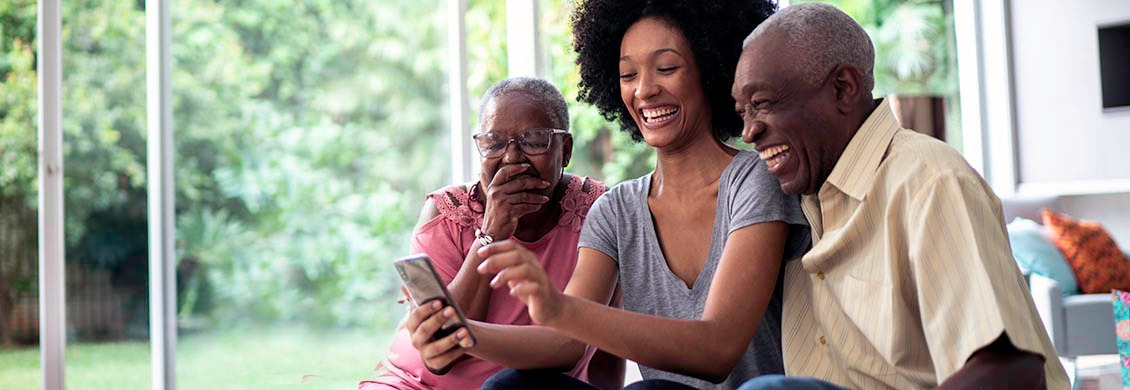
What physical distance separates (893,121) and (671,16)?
0.52 metres

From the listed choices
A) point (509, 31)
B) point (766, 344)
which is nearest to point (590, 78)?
point (766, 344)

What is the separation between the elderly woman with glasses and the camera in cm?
219

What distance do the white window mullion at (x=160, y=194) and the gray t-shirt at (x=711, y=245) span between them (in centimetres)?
231

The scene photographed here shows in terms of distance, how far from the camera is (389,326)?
482cm

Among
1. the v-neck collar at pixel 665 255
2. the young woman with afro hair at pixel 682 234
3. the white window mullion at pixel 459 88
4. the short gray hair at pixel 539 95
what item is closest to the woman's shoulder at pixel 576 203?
the short gray hair at pixel 539 95

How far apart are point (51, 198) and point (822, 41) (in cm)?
292

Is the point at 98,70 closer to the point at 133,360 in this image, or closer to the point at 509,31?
the point at 133,360

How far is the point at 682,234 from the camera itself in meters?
1.90

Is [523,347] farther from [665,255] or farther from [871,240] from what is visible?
[871,240]

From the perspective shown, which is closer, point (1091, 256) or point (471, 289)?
point (471, 289)

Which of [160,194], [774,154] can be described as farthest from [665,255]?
[160,194]

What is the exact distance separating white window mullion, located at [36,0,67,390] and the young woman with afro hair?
2.29m

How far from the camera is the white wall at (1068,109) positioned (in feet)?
21.1

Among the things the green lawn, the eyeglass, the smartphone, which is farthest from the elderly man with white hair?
the green lawn
